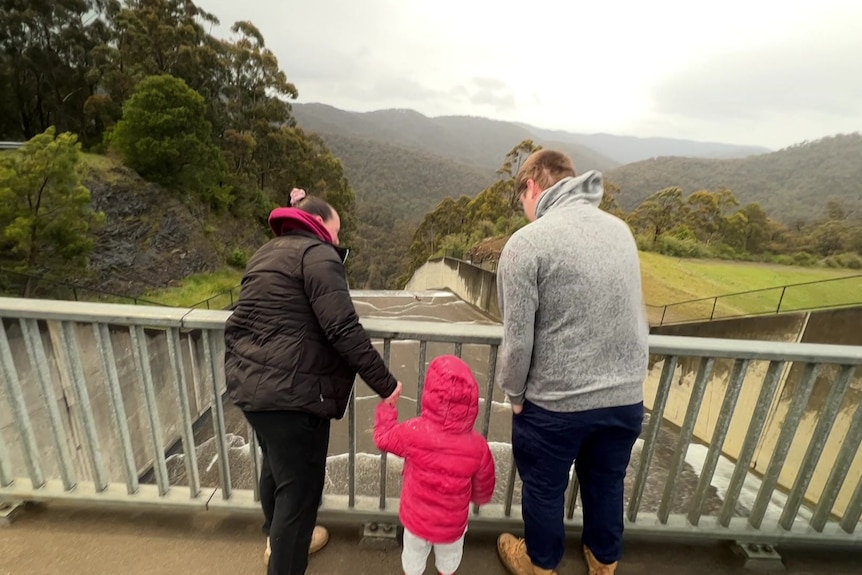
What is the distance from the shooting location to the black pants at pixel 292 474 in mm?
1496

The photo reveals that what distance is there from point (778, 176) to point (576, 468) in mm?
84814

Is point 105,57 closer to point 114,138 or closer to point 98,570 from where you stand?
point 114,138

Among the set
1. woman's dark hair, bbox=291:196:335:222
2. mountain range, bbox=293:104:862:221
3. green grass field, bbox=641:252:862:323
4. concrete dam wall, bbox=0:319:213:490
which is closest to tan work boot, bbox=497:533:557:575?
woman's dark hair, bbox=291:196:335:222

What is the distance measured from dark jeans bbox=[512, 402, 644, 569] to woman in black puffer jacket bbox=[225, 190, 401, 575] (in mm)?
576

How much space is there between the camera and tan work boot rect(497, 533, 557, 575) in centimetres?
187

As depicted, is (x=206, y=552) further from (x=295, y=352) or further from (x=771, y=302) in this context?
(x=771, y=302)

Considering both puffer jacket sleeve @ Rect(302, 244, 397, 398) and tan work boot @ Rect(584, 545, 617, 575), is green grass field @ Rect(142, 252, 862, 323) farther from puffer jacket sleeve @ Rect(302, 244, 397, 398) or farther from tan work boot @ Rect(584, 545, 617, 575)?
puffer jacket sleeve @ Rect(302, 244, 397, 398)

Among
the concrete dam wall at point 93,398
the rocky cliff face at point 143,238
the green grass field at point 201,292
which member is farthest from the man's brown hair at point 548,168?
the rocky cliff face at point 143,238

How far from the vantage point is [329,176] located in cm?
3133

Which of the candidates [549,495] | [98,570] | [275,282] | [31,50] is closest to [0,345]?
[98,570]

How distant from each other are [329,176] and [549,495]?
1266 inches

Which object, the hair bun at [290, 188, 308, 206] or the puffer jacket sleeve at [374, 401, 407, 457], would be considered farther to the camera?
the hair bun at [290, 188, 308, 206]

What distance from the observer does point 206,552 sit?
6.32 feet

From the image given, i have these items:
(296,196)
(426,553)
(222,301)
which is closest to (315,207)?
(296,196)
